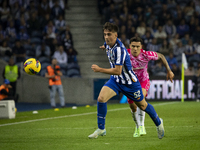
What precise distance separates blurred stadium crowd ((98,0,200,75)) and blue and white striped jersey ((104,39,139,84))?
1273cm

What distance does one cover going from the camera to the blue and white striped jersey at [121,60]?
7023mm

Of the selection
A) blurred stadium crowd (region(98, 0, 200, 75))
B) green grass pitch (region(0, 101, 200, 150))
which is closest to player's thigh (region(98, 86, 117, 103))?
green grass pitch (region(0, 101, 200, 150))

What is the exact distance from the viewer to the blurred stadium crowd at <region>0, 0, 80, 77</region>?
20484 millimetres

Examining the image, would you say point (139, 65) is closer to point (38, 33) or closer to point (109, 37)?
point (109, 37)

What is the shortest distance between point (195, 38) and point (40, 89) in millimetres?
8700

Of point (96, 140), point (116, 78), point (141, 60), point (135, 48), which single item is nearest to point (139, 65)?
point (141, 60)

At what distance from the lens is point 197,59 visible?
2030 centimetres

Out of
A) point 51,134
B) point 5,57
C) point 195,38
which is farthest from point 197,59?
point 51,134

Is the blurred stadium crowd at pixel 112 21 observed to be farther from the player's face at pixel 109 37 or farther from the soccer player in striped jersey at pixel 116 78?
the player's face at pixel 109 37

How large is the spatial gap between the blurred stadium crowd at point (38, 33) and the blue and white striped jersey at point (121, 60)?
43.2 ft

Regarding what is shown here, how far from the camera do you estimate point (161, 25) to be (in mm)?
21891

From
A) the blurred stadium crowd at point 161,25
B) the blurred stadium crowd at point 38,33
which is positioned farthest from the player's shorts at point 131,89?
the blurred stadium crowd at point 38,33

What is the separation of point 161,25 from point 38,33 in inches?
268

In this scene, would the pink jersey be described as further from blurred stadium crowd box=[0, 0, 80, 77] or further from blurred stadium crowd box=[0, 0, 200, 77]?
blurred stadium crowd box=[0, 0, 80, 77]
